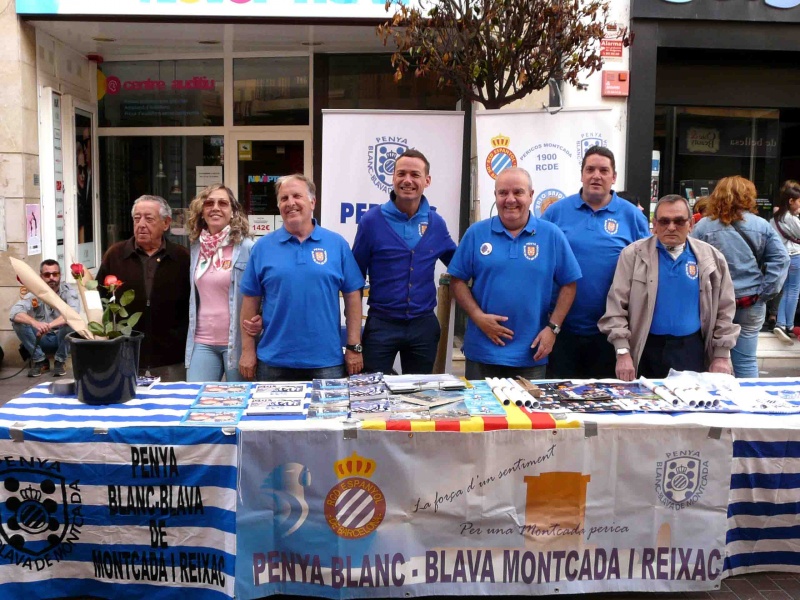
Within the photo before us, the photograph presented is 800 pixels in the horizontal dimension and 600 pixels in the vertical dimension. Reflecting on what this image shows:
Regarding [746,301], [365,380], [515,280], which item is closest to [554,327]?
[515,280]

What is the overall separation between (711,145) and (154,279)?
658 cm

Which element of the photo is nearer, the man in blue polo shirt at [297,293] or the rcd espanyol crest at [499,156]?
the man in blue polo shirt at [297,293]

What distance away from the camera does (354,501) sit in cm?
329

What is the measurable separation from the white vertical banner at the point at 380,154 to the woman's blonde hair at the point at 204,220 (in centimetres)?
132

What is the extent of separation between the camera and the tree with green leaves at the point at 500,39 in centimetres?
509

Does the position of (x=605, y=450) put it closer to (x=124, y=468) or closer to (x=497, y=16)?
(x=124, y=468)

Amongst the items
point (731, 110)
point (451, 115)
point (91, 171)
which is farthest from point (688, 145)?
point (91, 171)

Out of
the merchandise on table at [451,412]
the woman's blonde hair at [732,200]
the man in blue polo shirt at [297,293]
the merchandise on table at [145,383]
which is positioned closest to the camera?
the merchandise on table at [451,412]

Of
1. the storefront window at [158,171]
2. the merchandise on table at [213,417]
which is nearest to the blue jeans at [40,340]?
the storefront window at [158,171]

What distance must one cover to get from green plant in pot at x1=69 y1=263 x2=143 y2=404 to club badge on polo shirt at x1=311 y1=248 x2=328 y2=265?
0.97 metres

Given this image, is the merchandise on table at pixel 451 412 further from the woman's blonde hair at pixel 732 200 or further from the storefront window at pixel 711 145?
the storefront window at pixel 711 145

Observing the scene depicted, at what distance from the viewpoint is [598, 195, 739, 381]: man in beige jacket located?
4.21 meters

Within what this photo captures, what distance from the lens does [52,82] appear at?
8.39 m

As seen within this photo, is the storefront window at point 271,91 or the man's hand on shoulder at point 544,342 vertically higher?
the storefront window at point 271,91
